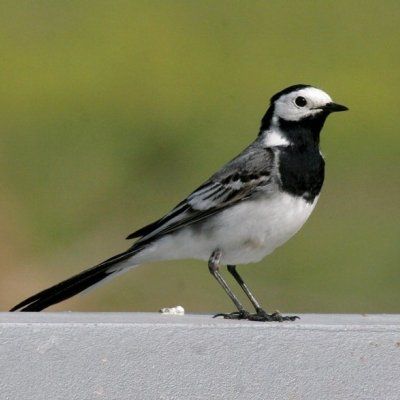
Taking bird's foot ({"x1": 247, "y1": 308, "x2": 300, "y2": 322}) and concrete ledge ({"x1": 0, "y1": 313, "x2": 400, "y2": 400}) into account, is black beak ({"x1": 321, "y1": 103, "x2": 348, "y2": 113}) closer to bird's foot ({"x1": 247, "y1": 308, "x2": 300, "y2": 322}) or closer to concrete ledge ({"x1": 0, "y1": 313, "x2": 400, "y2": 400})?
bird's foot ({"x1": 247, "y1": 308, "x2": 300, "y2": 322})

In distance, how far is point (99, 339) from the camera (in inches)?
252

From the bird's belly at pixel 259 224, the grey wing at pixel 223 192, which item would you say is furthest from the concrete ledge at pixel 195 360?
the grey wing at pixel 223 192

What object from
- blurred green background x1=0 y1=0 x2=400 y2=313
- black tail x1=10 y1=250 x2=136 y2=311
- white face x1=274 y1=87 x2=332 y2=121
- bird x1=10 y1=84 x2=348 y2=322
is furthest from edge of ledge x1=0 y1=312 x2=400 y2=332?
blurred green background x1=0 y1=0 x2=400 y2=313

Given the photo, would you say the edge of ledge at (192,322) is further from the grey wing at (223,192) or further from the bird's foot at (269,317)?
the grey wing at (223,192)

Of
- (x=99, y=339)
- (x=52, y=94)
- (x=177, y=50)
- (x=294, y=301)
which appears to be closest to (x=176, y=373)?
(x=99, y=339)

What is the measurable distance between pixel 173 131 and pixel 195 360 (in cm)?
1643

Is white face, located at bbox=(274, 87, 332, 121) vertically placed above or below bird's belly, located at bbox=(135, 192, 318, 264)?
above

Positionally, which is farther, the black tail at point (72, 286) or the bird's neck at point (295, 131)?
the bird's neck at point (295, 131)

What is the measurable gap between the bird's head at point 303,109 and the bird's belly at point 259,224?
1.70 feet

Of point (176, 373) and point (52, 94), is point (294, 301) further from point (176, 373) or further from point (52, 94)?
point (176, 373)

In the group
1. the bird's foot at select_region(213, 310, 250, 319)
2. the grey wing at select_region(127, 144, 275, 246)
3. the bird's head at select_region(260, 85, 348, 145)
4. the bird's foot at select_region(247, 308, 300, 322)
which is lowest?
the bird's foot at select_region(247, 308, 300, 322)

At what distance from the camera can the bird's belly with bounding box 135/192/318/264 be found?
26.6 feet

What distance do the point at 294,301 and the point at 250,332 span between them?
10389mm

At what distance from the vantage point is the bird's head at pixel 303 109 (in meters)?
8.59
